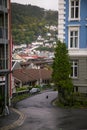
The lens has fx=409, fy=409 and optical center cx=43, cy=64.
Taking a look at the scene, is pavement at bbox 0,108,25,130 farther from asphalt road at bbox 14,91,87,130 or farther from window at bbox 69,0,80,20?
window at bbox 69,0,80,20

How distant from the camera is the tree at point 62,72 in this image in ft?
135

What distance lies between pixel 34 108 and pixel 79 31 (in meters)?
10.0

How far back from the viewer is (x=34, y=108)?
38938 mm

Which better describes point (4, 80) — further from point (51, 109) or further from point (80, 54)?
point (80, 54)

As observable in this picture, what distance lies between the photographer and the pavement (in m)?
28.4

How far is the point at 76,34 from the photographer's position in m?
43.7

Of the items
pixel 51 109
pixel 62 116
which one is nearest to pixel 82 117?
pixel 62 116

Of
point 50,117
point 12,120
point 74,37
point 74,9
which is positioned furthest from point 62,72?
point 12,120

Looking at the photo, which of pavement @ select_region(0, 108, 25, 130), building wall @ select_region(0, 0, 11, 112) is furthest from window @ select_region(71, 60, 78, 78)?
pavement @ select_region(0, 108, 25, 130)

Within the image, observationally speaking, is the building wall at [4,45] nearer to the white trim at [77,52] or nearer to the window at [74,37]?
the white trim at [77,52]

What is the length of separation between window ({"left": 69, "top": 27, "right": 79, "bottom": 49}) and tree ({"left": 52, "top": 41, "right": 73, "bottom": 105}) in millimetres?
2337

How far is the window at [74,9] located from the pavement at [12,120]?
13.1m

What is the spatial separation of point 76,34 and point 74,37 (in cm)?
39

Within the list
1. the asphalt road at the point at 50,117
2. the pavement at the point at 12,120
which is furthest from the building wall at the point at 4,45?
the asphalt road at the point at 50,117
